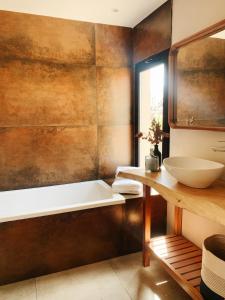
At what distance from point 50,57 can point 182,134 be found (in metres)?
1.71

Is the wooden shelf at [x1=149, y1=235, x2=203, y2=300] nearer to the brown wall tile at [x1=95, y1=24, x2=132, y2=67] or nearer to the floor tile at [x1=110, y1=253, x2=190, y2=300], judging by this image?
the floor tile at [x1=110, y1=253, x2=190, y2=300]

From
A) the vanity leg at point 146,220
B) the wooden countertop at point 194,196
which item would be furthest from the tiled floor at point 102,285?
the wooden countertop at point 194,196

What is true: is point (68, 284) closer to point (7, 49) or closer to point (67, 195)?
point (67, 195)

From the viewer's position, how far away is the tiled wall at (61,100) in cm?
257

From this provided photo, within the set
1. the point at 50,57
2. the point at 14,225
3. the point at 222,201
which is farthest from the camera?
the point at 50,57

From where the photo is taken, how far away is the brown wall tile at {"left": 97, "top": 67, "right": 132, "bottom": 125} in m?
2.94

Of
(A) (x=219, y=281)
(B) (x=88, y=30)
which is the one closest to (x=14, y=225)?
(A) (x=219, y=281)

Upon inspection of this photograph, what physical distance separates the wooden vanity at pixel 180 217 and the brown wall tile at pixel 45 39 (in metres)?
1.64

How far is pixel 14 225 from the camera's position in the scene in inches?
75.4

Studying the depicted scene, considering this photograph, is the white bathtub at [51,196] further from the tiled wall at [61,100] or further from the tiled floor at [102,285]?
the tiled floor at [102,285]

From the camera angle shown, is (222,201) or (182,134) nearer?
(222,201)

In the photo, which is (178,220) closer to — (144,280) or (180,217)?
(180,217)

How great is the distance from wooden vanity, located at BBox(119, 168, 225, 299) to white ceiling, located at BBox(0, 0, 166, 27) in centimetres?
165

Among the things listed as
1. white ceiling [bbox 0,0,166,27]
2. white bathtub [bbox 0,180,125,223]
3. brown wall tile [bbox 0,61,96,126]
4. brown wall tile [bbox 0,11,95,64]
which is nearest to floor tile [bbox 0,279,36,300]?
white bathtub [bbox 0,180,125,223]
